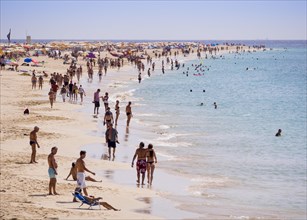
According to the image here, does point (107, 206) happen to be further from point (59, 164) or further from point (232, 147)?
point (232, 147)

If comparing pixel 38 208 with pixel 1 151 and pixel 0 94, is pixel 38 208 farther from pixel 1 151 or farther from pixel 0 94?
pixel 0 94

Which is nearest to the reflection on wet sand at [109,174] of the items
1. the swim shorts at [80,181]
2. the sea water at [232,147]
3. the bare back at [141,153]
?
the bare back at [141,153]

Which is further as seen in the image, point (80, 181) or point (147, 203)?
point (147, 203)

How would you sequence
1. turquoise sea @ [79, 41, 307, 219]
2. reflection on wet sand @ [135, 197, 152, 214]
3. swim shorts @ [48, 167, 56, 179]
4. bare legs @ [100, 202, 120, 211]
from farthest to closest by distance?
turquoise sea @ [79, 41, 307, 219], swim shorts @ [48, 167, 56, 179], reflection on wet sand @ [135, 197, 152, 214], bare legs @ [100, 202, 120, 211]

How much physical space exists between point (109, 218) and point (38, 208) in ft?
5.21

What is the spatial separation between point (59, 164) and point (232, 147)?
916cm

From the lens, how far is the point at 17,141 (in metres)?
20.2

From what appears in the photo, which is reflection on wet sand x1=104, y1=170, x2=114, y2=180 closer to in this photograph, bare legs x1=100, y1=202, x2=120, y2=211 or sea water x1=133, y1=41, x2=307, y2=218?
sea water x1=133, y1=41, x2=307, y2=218

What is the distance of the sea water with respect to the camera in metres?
15.0

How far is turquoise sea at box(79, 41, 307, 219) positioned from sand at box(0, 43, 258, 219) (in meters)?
0.65

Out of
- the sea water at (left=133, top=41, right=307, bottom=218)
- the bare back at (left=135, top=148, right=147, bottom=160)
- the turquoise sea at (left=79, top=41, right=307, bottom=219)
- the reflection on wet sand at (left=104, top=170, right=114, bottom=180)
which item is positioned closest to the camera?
the turquoise sea at (left=79, top=41, right=307, bottom=219)

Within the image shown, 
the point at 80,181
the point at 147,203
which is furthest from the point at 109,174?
the point at 80,181

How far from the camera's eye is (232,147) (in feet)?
77.5

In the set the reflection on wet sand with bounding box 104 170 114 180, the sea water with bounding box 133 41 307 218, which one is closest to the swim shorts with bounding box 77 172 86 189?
the sea water with bounding box 133 41 307 218
